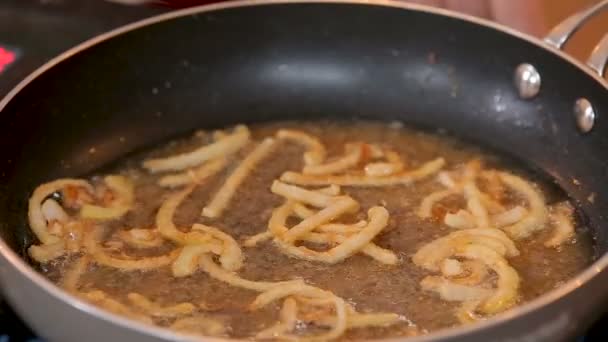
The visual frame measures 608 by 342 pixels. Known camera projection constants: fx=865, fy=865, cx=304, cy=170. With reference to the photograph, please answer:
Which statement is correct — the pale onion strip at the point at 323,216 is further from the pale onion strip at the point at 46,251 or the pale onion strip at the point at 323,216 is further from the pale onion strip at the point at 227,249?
the pale onion strip at the point at 46,251

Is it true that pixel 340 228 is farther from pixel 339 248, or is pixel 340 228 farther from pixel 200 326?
pixel 200 326

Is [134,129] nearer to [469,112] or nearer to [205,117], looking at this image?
[205,117]

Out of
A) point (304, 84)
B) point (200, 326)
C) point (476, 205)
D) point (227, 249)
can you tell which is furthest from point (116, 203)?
point (476, 205)

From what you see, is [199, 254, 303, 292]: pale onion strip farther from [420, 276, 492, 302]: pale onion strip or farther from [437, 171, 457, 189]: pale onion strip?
[437, 171, 457, 189]: pale onion strip

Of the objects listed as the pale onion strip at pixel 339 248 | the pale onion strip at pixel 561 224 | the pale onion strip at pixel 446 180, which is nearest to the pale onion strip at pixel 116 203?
the pale onion strip at pixel 339 248

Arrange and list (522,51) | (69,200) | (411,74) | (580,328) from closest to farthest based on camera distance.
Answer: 1. (580,328)
2. (69,200)
3. (522,51)
4. (411,74)

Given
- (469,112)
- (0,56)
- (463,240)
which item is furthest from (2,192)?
(469,112)

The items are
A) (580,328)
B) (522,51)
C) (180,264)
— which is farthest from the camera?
(522,51)
